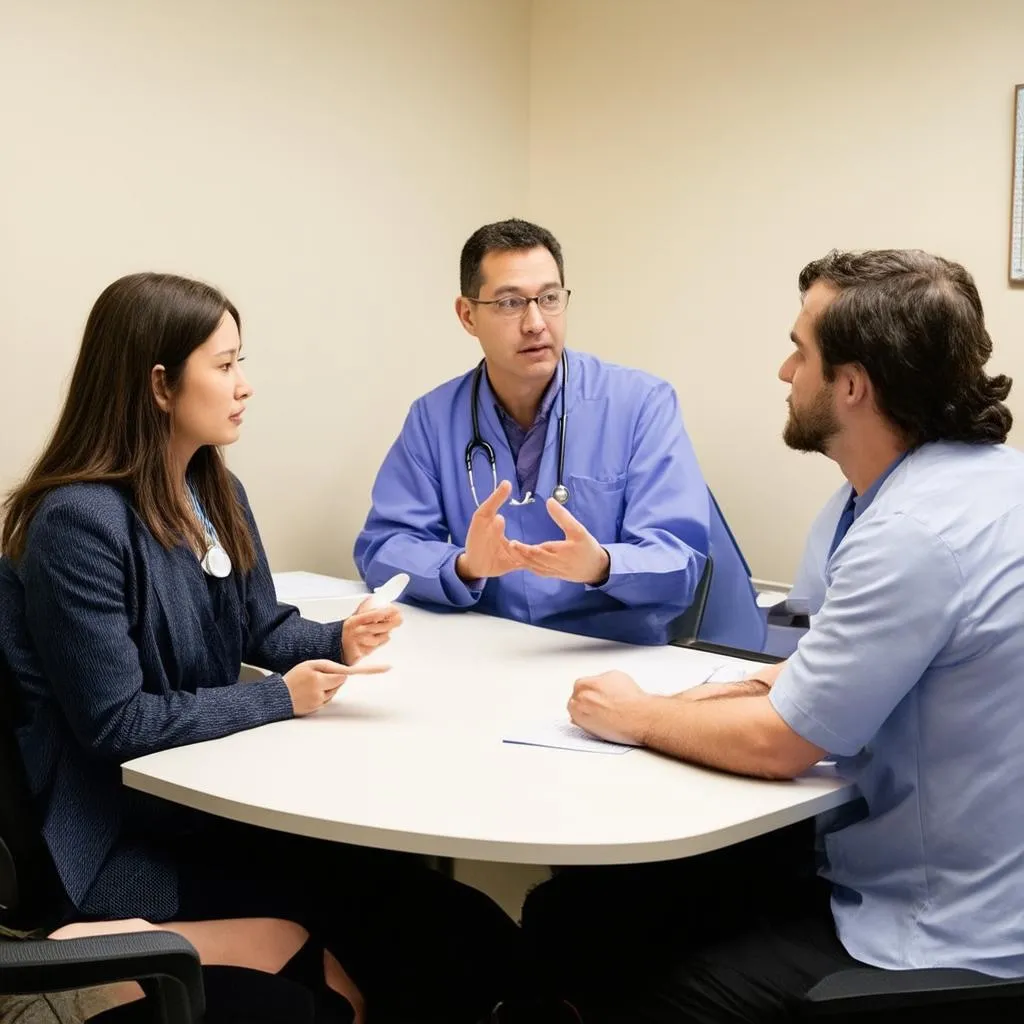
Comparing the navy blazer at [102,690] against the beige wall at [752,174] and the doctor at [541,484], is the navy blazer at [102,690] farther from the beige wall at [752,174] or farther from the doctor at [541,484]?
the beige wall at [752,174]

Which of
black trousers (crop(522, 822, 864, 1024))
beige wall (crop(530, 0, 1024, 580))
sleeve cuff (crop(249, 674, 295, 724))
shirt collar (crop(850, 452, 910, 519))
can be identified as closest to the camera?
black trousers (crop(522, 822, 864, 1024))

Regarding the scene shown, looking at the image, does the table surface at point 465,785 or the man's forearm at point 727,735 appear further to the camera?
the man's forearm at point 727,735

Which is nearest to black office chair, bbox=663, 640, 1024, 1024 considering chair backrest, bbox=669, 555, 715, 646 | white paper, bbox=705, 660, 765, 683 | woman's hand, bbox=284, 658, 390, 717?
white paper, bbox=705, 660, 765, 683

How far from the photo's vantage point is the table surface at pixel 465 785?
137 centimetres

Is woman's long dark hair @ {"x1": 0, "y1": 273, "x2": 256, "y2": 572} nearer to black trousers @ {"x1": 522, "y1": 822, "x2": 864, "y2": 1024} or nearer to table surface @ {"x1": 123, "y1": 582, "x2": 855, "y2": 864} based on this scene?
table surface @ {"x1": 123, "y1": 582, "x2": 855, "y2": 864}

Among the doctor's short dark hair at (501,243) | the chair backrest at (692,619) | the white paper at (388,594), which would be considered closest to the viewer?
the white paper at (388,594)

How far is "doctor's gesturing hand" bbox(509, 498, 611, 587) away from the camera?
2268 mm

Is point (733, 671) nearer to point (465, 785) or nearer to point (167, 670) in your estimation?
point (465, 785)

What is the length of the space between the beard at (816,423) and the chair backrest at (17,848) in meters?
1.10

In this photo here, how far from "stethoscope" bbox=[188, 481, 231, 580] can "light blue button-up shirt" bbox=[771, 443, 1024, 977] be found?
85cm

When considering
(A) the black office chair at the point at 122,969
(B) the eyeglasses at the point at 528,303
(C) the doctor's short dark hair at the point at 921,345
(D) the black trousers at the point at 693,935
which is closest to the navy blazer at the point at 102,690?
(A) the black office chair at the point at 122,969

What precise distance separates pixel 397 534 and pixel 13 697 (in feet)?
3.99

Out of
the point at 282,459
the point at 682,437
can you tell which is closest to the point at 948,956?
the point at 682,437

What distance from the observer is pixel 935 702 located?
144 cm
